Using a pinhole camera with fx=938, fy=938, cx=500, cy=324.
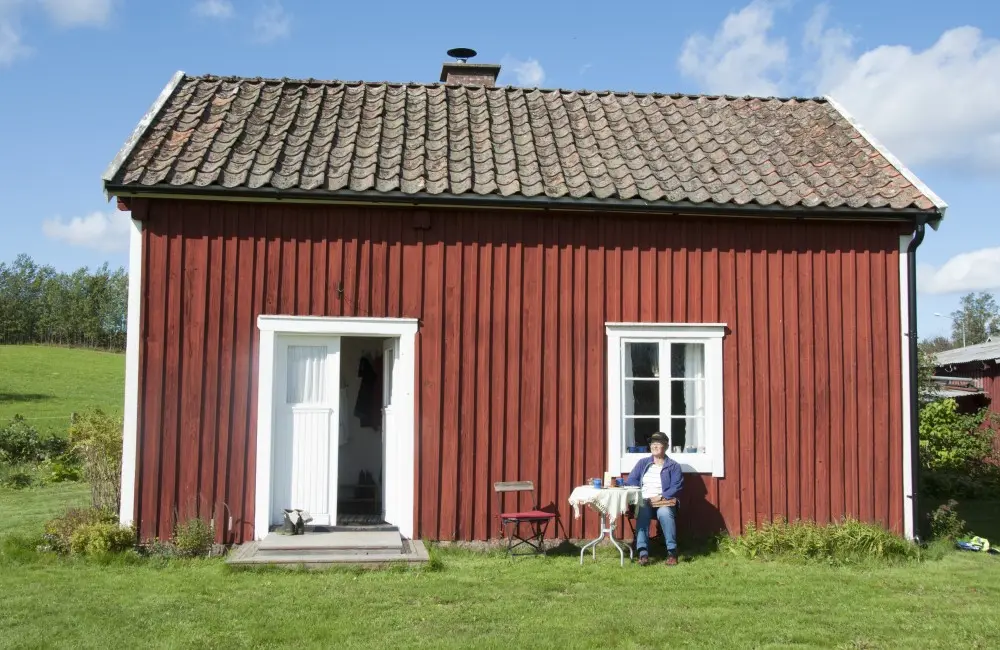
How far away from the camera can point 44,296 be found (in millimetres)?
70750

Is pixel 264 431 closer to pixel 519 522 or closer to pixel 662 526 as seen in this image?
pixel 519 522

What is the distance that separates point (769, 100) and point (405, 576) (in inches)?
344

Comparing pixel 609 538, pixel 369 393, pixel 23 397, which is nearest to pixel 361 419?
pixel 369 393

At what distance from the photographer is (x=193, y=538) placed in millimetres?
9531

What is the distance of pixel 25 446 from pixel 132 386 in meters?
10.8

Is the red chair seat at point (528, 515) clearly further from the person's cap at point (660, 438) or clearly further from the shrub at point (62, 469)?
the shrub at point (62, 469)

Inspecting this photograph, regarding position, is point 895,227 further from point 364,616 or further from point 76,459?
point 76,459

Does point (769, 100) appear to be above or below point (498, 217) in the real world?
above

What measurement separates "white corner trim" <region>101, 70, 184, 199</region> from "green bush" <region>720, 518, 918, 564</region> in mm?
7561

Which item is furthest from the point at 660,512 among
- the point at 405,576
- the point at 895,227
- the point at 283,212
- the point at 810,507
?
the point at 283,212

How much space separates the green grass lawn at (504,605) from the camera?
6.86 metres

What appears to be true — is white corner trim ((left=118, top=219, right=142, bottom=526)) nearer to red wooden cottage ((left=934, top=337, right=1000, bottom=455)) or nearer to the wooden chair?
the wooden chair

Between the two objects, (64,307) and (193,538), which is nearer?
(193,538)

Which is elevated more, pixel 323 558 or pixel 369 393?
pixel 369 393
